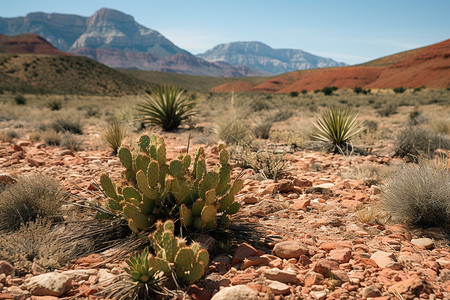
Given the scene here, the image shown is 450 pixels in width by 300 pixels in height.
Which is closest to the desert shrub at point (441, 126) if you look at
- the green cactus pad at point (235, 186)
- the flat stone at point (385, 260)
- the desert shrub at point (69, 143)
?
the flat stone at point (385, 260)

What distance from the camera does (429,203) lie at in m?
3.16

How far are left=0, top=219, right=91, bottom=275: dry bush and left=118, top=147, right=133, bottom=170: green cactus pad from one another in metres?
0.79

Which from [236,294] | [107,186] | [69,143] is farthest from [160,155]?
[69,143]

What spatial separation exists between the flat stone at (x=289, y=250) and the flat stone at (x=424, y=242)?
41.9 inches

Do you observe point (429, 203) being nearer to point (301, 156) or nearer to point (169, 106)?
point (301, 156)

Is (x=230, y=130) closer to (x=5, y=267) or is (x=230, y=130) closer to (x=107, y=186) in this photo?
(x=107, y=186)

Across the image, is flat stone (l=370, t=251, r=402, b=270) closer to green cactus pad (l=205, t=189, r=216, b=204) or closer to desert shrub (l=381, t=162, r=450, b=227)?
desert shrub (l=381, t=162, r=450, b=227)

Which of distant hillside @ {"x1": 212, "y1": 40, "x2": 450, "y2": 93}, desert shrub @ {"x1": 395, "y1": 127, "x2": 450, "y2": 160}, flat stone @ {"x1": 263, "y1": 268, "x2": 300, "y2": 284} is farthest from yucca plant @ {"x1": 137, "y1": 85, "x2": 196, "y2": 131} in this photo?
distant hillside @ {"x1": 212, "y1": 40, "x2": 450, "y2": 93}

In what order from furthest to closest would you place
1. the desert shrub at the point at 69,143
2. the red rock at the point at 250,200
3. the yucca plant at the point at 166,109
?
1. the yucca plant at the point at 166,109
2. the desert shrub at the point at 69,143
3. the red rock at the point at 250,200

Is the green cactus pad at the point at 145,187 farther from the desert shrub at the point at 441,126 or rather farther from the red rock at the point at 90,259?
the desert shrub at the point at 441,126

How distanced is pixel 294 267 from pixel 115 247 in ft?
5.03

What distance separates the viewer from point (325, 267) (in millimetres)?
2375

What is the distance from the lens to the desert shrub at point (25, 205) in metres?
3.34

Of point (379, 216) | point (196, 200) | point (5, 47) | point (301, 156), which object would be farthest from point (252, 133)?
point (5, 47)
